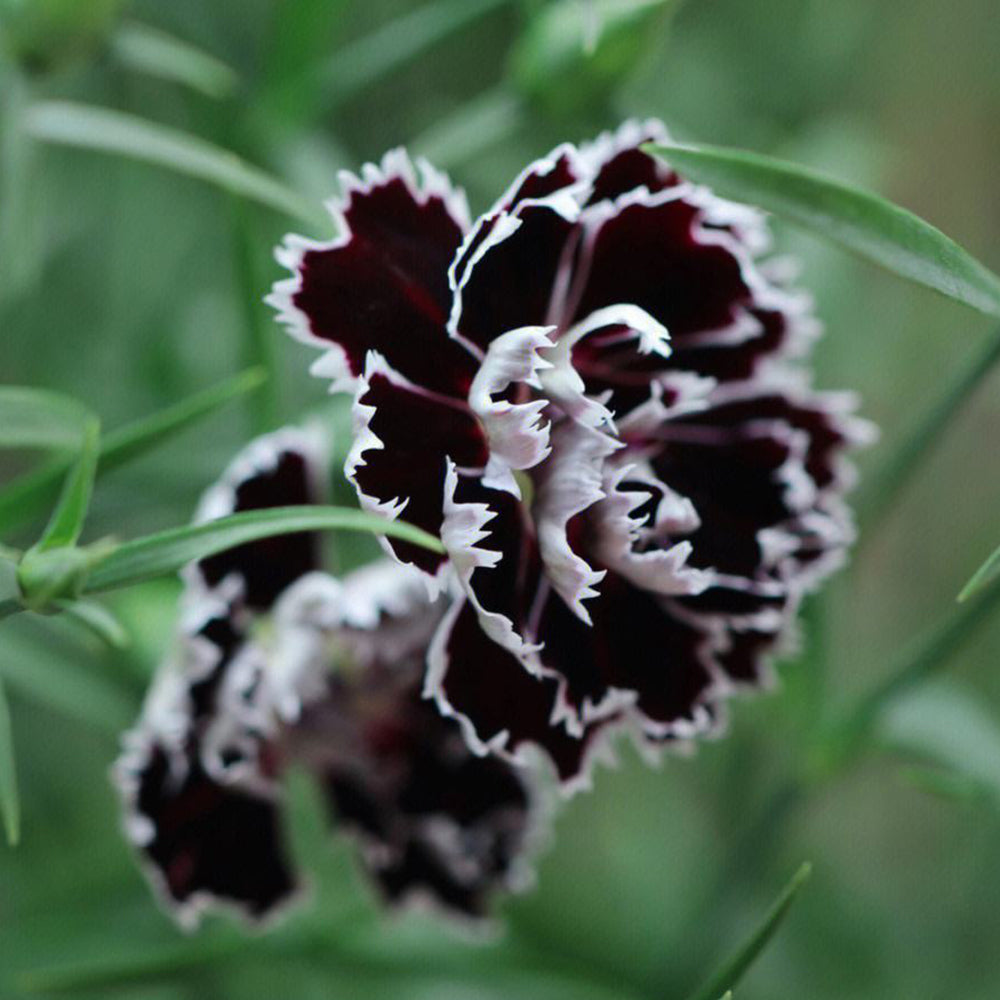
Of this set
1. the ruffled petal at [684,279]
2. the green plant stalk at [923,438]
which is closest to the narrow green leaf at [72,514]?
the ruffled petal at [684,279]

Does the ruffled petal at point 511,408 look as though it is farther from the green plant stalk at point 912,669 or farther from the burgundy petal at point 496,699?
the green plant stalk at point 912,669

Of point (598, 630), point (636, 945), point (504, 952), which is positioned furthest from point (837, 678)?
point (598, 630)

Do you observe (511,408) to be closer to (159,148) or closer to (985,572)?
(985,572)

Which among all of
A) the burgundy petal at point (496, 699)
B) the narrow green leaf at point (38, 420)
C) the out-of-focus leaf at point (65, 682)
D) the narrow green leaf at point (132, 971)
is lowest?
the narrow green leaf at point (132, 971)

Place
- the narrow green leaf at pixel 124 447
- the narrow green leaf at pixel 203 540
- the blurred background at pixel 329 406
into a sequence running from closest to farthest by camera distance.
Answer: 1. the narrow green leaf at pixel 203 540
2. the narrow green leaf at pixel 124 447
3. the blurred background at pixel 329 406

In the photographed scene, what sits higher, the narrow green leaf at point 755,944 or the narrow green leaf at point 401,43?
the narrow green leaf at point 401,43

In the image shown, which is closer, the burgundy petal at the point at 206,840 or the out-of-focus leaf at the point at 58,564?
the out-of-focus leaf at the point at 58,564

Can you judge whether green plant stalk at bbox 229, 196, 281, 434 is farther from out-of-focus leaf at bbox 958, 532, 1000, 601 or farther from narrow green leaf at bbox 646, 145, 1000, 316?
out-of-focus leaf at bbox 958, 532, 1000, 601
